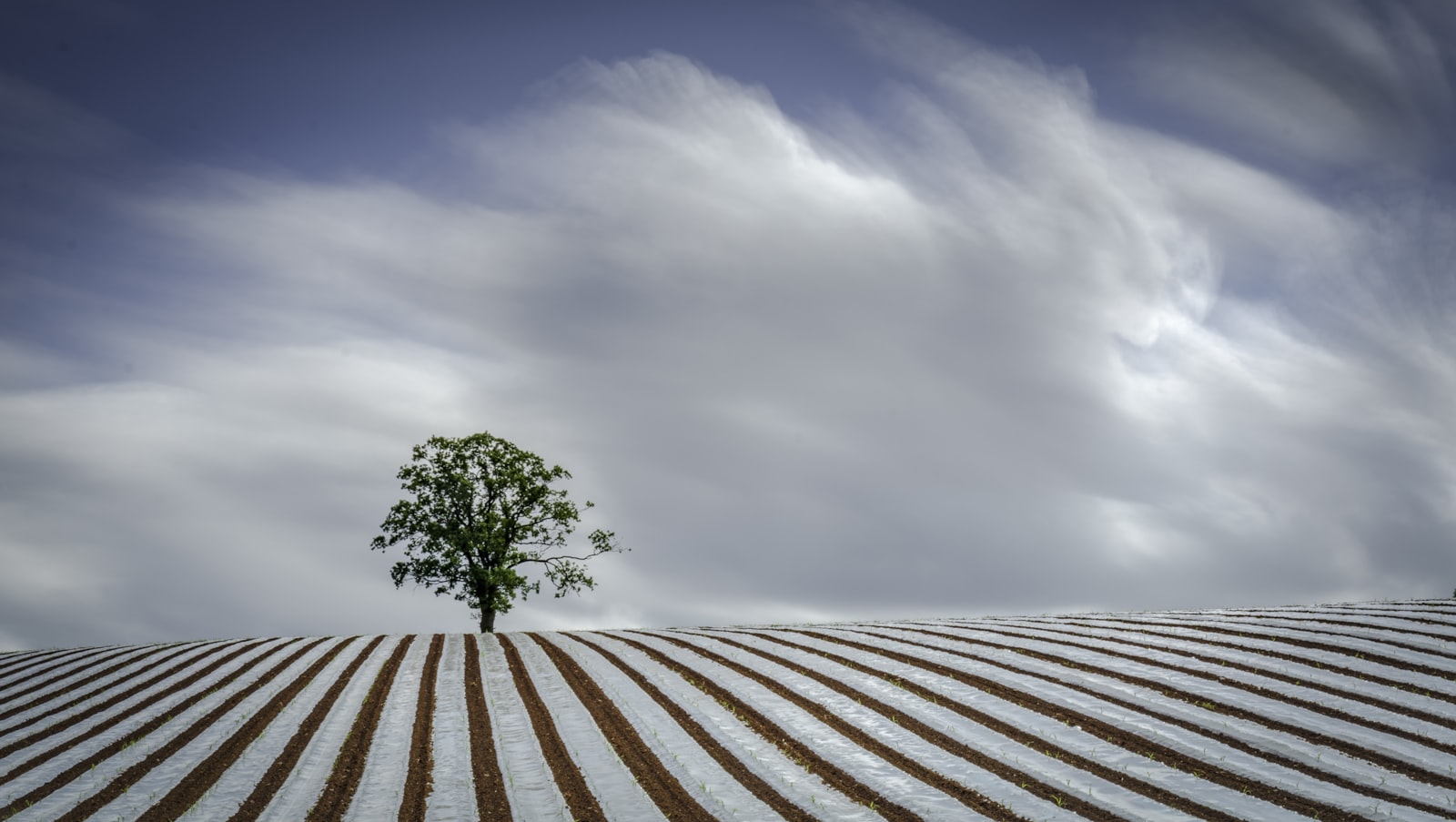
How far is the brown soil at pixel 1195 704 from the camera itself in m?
17.9

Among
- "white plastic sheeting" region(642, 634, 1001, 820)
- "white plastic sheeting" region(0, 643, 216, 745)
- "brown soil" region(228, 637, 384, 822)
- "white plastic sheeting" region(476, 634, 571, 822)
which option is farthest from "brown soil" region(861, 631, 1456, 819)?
"white plastic sheeting" region(0, 643, 216, 745)

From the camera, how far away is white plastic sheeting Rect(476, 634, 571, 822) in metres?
17.4

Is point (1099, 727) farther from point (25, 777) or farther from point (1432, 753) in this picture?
point (25, 777)

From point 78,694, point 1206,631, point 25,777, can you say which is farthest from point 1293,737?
point 78,694

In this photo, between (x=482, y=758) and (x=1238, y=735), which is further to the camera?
(x=1238, y=735)

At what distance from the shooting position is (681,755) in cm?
2062

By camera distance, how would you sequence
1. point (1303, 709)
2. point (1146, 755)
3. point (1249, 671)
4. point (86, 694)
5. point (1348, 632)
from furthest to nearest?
point (1348, 632)
point (86, 694)
point (1249, 671)
point (1303, 709)
point (1146, 755)

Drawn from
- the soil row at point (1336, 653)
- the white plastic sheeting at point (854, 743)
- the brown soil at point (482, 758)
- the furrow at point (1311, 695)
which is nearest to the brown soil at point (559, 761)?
the brown soil at point (482, 758)

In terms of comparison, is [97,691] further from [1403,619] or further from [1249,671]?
[1403,619]

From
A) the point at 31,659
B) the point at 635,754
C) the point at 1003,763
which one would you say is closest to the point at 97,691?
the point at 31,659

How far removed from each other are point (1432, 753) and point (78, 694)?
134 ft

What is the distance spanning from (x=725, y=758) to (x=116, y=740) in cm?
1709

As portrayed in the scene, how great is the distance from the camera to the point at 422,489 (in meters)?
48.6

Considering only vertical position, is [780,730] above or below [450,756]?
above
